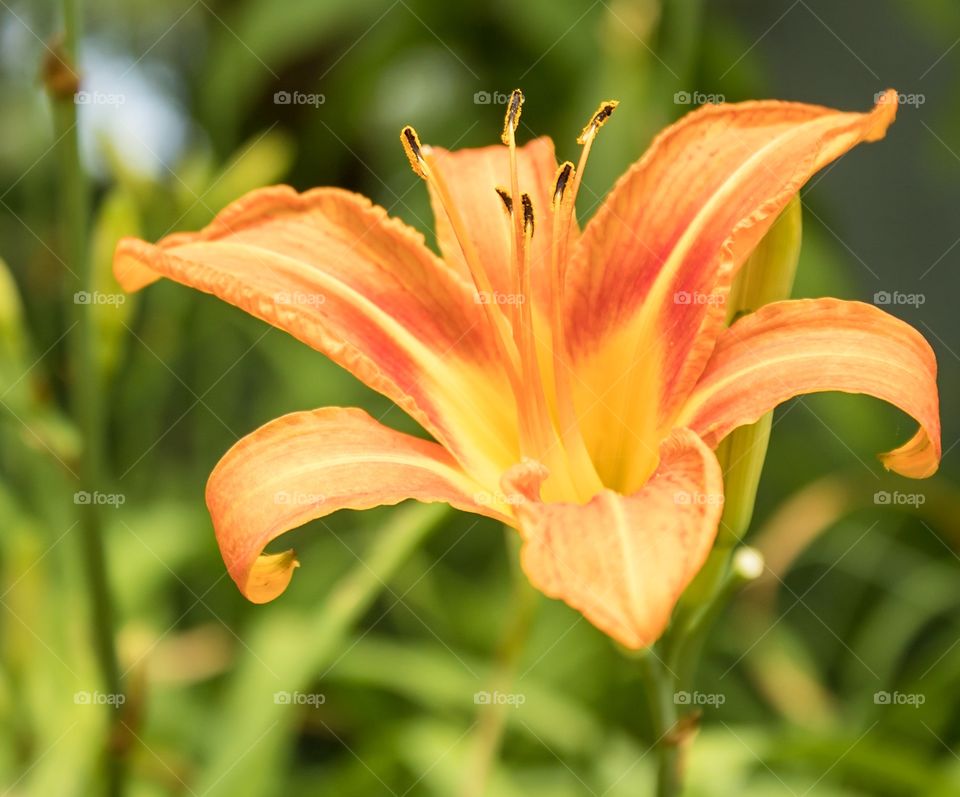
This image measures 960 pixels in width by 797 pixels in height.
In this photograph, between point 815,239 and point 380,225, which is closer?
point 380,225

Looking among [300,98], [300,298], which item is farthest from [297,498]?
[300,98]

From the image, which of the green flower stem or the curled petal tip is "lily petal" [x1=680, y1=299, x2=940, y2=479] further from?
the curled petal tip

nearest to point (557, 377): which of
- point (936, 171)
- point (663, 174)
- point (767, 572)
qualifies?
point (663, 174)

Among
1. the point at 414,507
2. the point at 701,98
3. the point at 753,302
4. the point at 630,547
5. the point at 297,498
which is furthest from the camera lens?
the point at 701,98

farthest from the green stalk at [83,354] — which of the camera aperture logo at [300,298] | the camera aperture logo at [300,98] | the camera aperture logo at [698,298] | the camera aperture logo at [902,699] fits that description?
the camera aperture logo at [902,699]

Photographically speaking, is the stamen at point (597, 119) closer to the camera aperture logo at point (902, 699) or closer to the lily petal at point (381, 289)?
the lily petal at point (381, 289)

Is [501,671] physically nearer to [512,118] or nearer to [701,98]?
[512,118]

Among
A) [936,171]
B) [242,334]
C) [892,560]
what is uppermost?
[936,171]

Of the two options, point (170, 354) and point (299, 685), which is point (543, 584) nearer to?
point (299, 685)
